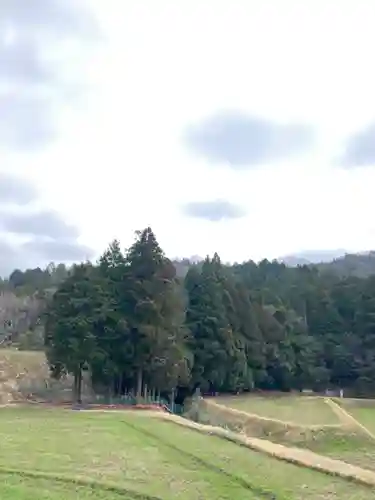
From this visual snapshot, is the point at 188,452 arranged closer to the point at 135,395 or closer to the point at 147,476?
the point at 147,476

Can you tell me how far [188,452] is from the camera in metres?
17.3

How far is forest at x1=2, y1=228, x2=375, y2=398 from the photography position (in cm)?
3425

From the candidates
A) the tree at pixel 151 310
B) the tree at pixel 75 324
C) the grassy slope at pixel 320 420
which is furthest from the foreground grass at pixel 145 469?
the tree at pixel 151 310

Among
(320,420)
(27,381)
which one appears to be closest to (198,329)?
(27,381)

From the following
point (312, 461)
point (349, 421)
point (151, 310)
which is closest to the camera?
point (312, 461)

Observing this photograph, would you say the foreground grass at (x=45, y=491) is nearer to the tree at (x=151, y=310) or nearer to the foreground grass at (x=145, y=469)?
the foreground grass at (x=145, y=469)

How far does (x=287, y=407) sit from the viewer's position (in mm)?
35750

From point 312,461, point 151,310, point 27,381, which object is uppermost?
point 151,310

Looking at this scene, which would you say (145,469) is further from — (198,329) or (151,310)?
(198,329)

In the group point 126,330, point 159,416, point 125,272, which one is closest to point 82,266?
point 125,272

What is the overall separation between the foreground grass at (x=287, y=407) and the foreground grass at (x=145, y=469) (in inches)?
404

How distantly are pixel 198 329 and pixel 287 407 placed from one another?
7565mm

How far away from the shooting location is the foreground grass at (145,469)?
13164 mm

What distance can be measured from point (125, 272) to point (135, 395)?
6.43m
